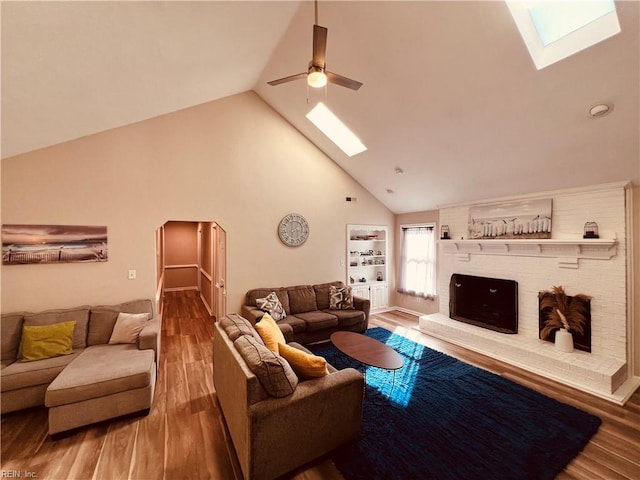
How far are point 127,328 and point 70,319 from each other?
643 millimetres

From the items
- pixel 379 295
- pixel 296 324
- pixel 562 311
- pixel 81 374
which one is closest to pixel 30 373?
pixel 81 374

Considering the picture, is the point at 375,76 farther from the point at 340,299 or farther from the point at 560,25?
the point at 340,299

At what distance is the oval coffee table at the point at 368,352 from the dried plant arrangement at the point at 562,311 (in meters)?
2.45

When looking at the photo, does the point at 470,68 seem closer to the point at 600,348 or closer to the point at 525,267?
the point at 525,267

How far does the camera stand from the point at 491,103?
3.01 meters

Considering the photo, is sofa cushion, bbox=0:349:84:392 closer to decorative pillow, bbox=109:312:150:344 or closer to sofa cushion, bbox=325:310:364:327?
decorative pillow, bbox=109:312:150:344

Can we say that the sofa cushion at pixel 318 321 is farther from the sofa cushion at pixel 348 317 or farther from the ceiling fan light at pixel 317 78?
the ceiling fan light at pixel 317 78

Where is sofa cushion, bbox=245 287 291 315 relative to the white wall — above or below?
below

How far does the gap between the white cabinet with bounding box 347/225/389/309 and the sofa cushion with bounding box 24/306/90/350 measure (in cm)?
431

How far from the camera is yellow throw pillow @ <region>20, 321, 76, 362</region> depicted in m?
2.77

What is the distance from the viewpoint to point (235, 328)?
2586mm

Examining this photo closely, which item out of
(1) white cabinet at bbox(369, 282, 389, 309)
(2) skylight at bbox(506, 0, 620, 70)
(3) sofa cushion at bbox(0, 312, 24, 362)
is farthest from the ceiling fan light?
(1) white cabinet at bbox(369, 282, 389, 309)

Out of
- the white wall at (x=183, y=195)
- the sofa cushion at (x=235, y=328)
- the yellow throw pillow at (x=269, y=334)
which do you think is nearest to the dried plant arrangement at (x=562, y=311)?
the white wall at (x=183, y=195)

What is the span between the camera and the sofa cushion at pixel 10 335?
284 centimetres
